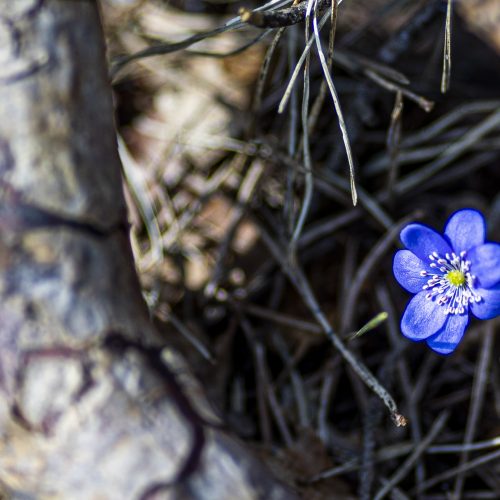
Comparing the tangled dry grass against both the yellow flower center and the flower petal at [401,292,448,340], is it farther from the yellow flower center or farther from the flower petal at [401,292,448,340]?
the yellow flower center

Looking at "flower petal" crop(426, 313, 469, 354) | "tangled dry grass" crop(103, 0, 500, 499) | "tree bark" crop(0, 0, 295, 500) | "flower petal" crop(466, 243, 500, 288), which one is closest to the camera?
"tree bark" crop(0, 0, 295, 500)

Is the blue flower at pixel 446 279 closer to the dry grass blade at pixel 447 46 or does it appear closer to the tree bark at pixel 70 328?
the dry grass blade at pixel 447 46

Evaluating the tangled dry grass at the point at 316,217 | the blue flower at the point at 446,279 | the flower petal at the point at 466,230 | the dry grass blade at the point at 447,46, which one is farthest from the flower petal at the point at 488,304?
the dry grass blade at the point at 447,46

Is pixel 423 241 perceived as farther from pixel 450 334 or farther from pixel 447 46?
pixel 447 46

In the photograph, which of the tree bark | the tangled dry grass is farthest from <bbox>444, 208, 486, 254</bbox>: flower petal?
→ the tree bark

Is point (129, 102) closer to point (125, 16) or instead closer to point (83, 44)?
point (125, 16)

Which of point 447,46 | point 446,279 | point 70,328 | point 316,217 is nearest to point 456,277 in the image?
point 446,279
